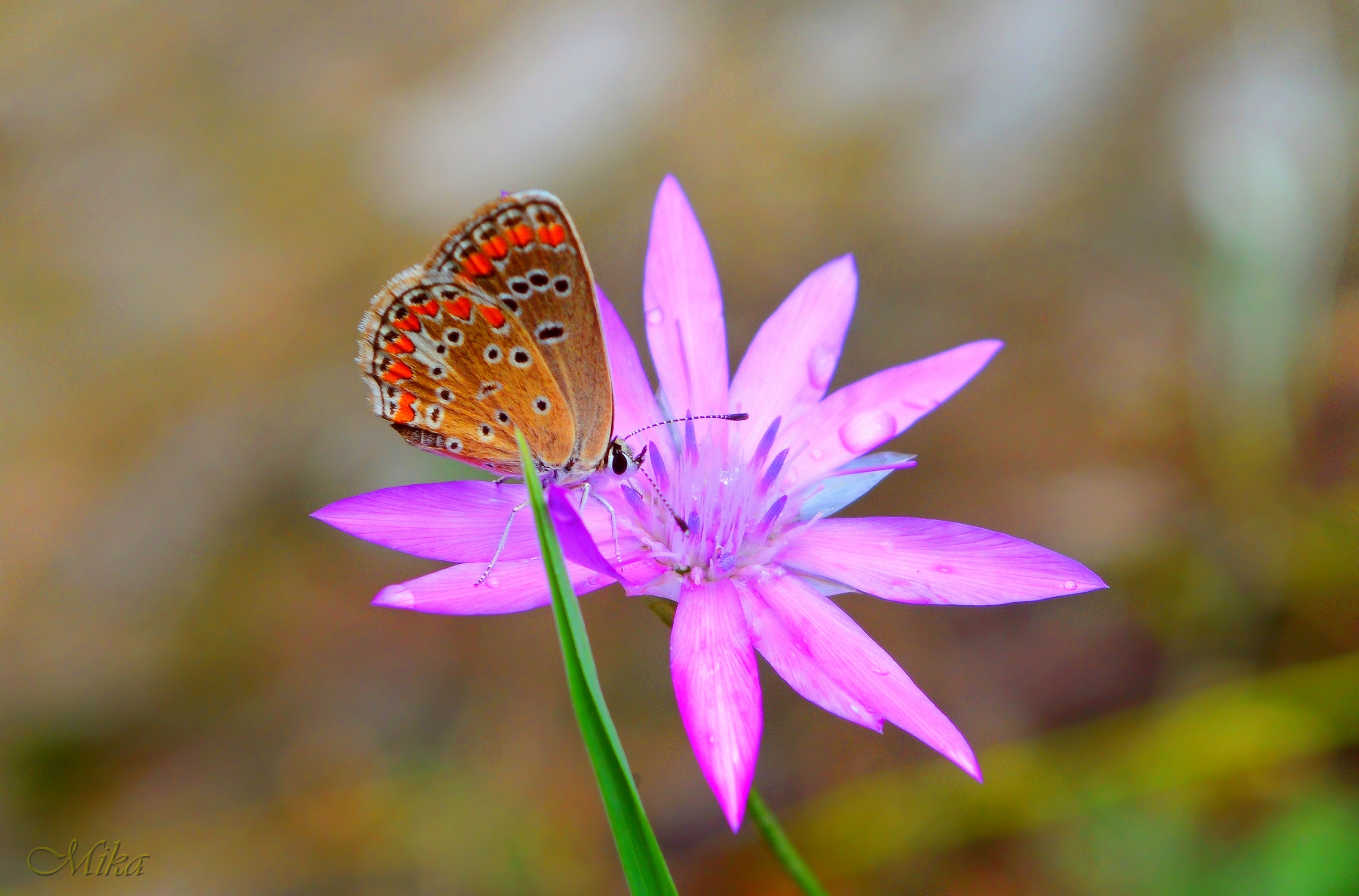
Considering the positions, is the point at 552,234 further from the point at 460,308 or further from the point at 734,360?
the point at 734,360

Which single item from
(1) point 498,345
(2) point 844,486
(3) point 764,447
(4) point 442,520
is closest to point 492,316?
(1) point 498,345

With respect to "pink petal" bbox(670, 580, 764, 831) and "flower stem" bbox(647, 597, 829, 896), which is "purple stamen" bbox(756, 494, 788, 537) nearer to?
"pink petal" bbox(670, 580, 764, 831)

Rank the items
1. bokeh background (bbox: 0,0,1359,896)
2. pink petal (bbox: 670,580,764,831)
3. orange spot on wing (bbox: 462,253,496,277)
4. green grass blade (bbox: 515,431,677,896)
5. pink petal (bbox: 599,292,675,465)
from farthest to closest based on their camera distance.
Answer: bokeh background (bbox: 0,0,1359,896) < pink petal (bbox: 599,292,675,465) < orange spot on wing (bbox: 462,253,496,277) < pink petal (bbox: 670,580,764,831) < green grass blade (bbox: 515,431,677,896)

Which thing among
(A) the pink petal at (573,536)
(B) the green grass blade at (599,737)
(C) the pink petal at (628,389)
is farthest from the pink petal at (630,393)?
(B) the green grass blade at (599,737)

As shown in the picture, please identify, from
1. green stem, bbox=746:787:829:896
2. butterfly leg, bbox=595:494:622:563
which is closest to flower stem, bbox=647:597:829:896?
green stem, bbox=746:787:829:896

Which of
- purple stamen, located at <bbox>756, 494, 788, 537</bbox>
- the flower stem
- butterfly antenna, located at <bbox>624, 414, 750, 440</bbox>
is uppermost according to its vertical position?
butterfly antenna, located at <bbox>624, 414, 750, 440</bbox>

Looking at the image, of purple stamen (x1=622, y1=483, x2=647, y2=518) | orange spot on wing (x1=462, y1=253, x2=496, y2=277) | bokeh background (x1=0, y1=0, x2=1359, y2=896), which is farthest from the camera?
bokeh background (x1=0, y1=0, x2=1359, y2=896)
